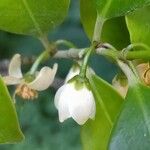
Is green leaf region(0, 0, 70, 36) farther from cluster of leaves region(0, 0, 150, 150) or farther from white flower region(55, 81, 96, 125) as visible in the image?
white flower region(55, 81, 96, 125)

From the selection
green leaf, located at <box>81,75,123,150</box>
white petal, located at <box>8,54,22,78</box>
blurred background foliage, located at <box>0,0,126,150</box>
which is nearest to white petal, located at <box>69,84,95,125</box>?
green leaf, located at <box>81,75,123,150</box>

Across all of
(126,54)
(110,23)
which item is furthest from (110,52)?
(110,23)

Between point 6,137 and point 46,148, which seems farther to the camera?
point 46,148

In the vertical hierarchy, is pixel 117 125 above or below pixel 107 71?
above

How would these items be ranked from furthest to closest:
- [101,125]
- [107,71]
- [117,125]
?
[107,71] < [101,125] < [117,125]

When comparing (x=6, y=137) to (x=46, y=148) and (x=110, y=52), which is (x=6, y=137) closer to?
(x=110, y=52)

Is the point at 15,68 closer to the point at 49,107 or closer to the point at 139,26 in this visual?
the point at 139,26

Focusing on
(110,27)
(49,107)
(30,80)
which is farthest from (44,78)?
(49,107)
